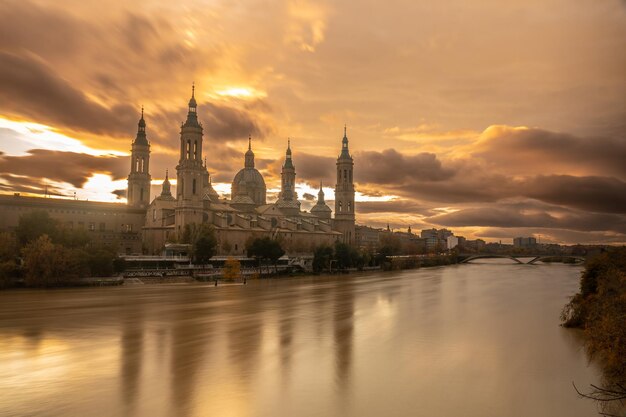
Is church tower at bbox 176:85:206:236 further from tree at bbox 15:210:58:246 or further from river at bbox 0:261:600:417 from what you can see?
river at bbox 0:261:600:417

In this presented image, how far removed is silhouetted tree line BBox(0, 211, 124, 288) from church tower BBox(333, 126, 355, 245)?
2372 inches

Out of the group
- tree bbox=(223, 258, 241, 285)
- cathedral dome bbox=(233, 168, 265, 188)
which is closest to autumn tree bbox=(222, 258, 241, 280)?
tree bbox=(223, 258, 241, 285)

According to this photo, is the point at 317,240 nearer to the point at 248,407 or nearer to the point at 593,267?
the point at 593,267

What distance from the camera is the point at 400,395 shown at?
43.1ft

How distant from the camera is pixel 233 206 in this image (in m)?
83.1

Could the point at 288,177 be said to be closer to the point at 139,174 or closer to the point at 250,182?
the point at 250,182

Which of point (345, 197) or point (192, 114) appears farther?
point (345, 197)

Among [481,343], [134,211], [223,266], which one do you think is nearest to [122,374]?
[481,343]

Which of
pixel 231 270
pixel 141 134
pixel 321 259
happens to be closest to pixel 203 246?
pixel 231 270

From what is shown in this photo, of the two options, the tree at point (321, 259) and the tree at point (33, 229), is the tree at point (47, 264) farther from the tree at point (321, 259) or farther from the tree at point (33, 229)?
the tree at point (321, 259)

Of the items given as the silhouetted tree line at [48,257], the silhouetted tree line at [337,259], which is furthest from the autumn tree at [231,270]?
the silhouetted tree line at [337,259]

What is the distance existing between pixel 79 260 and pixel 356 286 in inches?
946

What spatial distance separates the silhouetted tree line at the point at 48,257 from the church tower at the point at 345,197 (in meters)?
60.2

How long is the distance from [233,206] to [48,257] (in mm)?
45329
